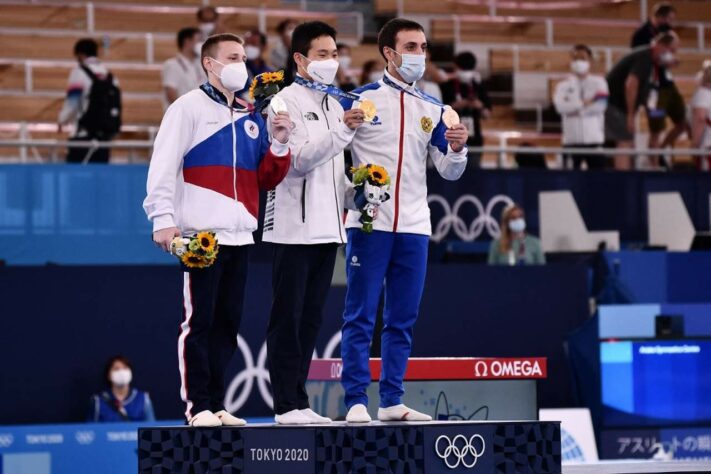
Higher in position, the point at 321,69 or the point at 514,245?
the point at 321,69

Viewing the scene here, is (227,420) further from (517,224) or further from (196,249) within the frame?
(517,224)

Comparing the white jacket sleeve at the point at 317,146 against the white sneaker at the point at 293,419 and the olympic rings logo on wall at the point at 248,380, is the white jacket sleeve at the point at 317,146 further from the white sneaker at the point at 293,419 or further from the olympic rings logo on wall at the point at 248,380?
the olympic rings logo on wall at the point at 248,380

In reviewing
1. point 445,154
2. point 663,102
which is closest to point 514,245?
point 663,102

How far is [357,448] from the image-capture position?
6.51m

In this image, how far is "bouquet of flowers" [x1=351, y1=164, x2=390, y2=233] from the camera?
22.2 feet

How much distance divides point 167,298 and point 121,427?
3.98ft

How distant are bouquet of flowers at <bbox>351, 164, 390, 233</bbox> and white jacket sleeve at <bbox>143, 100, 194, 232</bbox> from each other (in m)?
0.86

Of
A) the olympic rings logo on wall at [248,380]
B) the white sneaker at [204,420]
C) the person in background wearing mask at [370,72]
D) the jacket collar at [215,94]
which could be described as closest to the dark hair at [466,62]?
the person in background wearing mask at [370,72]

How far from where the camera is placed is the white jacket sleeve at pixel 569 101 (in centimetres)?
1441

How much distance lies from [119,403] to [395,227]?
18.8ft

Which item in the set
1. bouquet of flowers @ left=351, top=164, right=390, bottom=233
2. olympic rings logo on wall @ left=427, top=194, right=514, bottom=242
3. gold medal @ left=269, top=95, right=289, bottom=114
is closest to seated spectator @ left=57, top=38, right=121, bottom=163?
olympic rings logo on wall @ left=427, top=194, right=514, bottom=242

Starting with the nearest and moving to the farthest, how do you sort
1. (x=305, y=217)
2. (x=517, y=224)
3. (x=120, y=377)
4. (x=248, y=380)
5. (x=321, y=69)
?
1. (x=305, y=217)
2. (x=321, y=69)
3. (x=120, y=377)
4. (x=248, y=380)
5. (x=517, y=224)

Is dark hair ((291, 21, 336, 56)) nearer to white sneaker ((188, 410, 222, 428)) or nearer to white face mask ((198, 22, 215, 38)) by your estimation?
white sneaker ((188, 410, 222, 428))

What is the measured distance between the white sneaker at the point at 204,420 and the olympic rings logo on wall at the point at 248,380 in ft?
18.5
